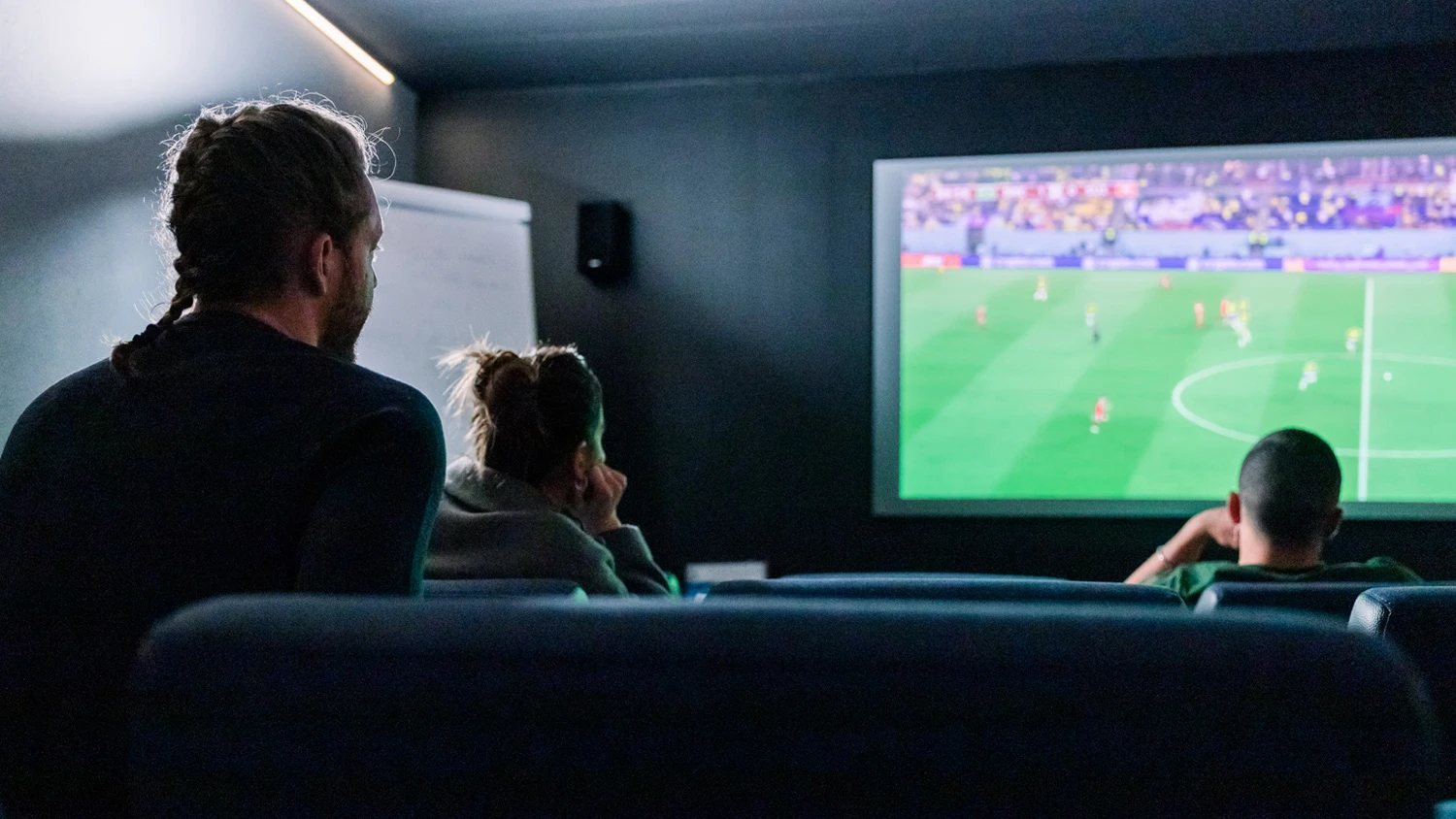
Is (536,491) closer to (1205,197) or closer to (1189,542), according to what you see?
(1189,542)

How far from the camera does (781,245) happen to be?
15.8ft

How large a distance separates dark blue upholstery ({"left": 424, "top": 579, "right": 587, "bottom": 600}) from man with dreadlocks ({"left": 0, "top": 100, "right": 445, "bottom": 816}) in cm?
54

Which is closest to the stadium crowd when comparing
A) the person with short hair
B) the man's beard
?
the person with short hair

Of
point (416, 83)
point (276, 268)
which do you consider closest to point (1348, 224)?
point (416, 83)

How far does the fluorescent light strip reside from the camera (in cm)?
400

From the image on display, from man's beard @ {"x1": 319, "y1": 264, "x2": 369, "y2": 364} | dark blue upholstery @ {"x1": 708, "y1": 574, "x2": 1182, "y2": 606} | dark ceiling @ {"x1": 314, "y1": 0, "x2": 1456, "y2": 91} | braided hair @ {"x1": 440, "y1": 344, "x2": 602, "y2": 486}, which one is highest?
dark ceiling @ {"x1": 314, "y1": 0, "x2": 1456, "y2": 91}

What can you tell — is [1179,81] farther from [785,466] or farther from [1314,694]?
[1314,694]

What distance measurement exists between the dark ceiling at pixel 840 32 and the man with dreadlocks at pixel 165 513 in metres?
3.31

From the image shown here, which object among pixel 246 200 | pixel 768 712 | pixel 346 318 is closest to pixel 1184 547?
pixel 346 318

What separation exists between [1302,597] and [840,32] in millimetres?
3181

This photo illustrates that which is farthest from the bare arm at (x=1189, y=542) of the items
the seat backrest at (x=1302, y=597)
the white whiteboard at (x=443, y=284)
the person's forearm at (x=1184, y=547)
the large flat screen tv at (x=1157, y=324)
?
the white whiteboard at (x=443, y=284)

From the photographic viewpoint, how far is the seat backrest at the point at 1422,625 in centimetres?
124

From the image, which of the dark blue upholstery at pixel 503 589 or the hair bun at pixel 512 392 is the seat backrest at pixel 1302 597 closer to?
the dark blue upholstery at pixel 503 589

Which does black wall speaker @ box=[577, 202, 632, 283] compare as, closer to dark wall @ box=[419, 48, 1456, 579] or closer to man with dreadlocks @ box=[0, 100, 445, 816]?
dark wall @ box=[419, 48, 1456, 579]
